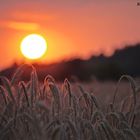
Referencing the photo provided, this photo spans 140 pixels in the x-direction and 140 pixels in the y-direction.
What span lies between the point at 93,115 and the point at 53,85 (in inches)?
12.2

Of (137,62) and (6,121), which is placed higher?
(6,121)

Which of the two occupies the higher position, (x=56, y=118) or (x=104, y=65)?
(x=56, y=118)

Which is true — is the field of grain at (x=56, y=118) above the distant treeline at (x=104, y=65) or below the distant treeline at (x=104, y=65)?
above

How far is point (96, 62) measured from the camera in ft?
102

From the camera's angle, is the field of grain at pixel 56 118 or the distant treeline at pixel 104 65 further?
the distant treeline at pixel 104 65

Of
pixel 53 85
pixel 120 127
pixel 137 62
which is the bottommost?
pixel 137 62

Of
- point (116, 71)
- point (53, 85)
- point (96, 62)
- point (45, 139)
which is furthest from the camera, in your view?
point (96, 62)

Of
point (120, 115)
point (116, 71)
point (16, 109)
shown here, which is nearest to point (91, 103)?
point (120, 115)

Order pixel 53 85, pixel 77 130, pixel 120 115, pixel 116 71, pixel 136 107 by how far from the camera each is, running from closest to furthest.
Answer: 1. pixel 77 130
2. pixel 53 85
3. pixel 120 115
4. pixel 136 107
5. pixel 116 71

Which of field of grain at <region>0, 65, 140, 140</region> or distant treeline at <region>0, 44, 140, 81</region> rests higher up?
field of grain at <region>0, 65, 140, 140</region>

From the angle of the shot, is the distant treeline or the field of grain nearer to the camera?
the field of grain

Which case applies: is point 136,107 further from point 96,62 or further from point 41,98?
point 96,62

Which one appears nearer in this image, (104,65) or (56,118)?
(56,118)

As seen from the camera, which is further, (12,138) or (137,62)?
(137,62)
